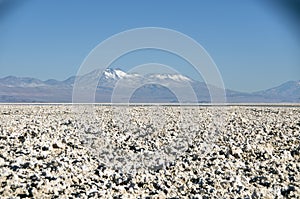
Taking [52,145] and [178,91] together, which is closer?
[52,145]

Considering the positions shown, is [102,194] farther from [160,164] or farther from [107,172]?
[160,164]

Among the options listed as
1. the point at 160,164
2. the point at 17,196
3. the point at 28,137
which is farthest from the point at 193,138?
the point at 17,196

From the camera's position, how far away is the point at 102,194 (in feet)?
28.2

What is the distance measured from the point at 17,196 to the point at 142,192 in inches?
96.6

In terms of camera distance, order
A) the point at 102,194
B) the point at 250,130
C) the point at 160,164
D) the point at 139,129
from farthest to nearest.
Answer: the point at 139,129 → the point at 250,130 → the point at 160,164 → the point at 102,194

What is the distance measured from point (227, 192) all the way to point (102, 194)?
8.15 feet

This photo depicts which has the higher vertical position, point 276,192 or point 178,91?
point 178,91

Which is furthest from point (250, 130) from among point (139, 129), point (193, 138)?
point (139, 129)

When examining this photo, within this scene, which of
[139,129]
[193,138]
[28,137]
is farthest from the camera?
[139,129]

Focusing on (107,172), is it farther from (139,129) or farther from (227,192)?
(139,129)

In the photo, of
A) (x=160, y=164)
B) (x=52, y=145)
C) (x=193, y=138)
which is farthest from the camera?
(x=193, y=138)

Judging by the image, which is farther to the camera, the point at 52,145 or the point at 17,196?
the point at 52,145

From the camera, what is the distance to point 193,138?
631 inches

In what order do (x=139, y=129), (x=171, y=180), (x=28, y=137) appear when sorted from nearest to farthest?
1. (x=171, y=180)
2. (x=28, y=137)
3. (x=139, y=129)
